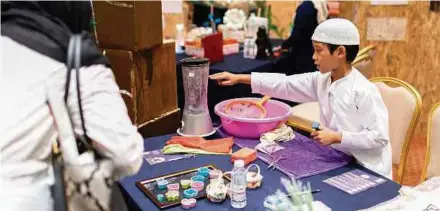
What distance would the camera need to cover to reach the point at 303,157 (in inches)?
62.9

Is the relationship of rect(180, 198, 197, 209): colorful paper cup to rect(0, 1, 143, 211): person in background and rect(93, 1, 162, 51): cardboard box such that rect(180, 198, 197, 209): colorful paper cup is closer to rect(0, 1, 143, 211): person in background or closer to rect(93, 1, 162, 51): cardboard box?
rect(0, 1, 143, 211): person in background

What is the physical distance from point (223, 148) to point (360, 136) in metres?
0.51

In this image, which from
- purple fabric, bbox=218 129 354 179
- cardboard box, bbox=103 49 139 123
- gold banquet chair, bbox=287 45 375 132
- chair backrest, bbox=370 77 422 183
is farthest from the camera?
gold banquet chair, bbox=287 45 375 132

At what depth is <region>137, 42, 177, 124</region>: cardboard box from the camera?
73.0 inches

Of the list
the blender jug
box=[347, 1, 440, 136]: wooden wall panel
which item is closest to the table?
the blender jug

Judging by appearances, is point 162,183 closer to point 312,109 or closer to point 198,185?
point 198,185

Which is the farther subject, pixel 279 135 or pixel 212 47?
pixel 212 47

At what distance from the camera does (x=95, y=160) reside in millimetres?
865

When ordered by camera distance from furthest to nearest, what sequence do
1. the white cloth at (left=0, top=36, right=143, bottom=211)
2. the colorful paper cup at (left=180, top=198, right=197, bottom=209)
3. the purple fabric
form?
the purple fabric → the colorful paper cup at (left=180, top=198, right=197, bottom=209) → the white cloth at (left=0, top=36, right=143, bottom=211)

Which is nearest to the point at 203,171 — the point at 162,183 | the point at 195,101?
the point at 162,183

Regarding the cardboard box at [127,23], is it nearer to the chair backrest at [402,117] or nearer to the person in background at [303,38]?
the chair backrest at [402,117]

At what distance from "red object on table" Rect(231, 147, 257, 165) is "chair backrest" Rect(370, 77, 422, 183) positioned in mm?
733

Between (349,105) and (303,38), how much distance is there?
178 centimetres

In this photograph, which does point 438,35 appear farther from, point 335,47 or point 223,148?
point 223,148
